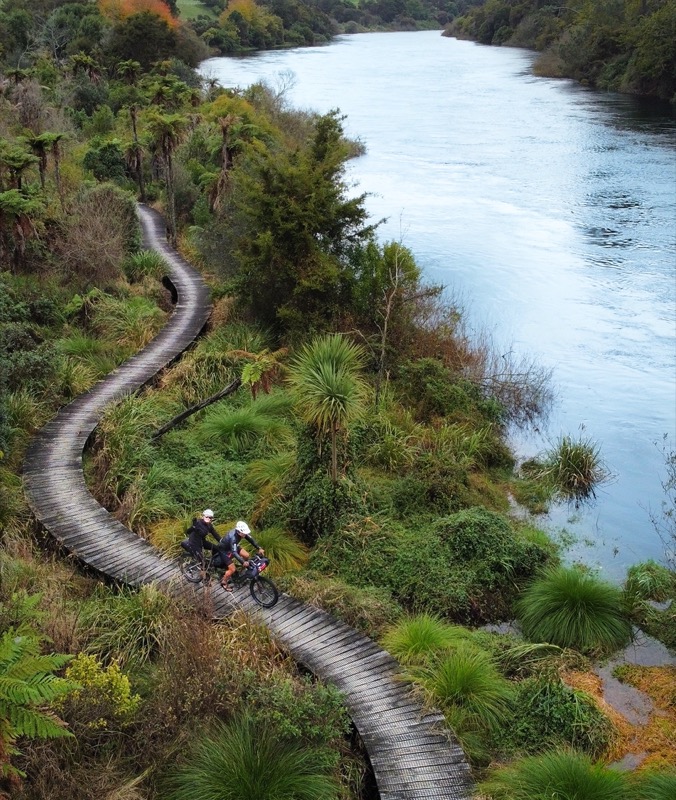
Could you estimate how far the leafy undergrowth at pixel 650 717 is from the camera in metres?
11.4

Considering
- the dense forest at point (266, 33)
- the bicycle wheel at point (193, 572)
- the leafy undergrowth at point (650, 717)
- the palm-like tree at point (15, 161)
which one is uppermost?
the dense forest at point (266, 33)

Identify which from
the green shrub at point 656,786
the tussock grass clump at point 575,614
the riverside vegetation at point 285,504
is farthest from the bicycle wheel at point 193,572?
the green shrub at point 656,786

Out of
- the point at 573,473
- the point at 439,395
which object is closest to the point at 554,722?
the point at 573,473

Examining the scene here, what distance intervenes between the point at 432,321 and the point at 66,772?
20.6m

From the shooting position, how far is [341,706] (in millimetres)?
10484

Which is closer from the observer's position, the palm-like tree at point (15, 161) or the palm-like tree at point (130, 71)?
the palm-like tree at point (15, 161)

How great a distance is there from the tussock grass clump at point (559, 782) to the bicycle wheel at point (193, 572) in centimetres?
571

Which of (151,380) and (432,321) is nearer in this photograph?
(151,380)

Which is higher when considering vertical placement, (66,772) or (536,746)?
(66,772)

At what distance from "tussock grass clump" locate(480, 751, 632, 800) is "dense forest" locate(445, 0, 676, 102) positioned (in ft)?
229

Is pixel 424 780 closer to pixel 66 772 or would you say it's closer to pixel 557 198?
pixel 66 772

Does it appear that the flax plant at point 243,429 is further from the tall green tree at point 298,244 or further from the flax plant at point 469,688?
the flax plant at point 469,688

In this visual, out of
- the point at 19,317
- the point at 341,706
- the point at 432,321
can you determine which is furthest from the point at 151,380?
the point at 341,706

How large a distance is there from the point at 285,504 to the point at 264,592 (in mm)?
3434
